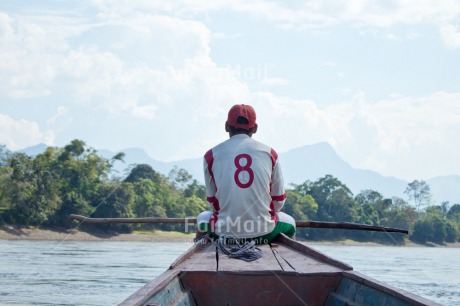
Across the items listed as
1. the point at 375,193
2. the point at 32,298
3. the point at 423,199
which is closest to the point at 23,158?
the point at 32,298

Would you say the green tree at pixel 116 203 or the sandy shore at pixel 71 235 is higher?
the green tree at pixel 116 203

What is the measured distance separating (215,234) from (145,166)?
172ft

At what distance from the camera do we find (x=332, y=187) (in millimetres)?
63312

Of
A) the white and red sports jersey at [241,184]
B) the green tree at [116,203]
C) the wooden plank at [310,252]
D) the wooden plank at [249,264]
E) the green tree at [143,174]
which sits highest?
the green tree at [143,174]

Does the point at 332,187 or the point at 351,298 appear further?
the point at 332,187

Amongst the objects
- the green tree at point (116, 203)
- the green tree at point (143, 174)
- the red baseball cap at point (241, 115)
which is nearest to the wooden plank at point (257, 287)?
the red baseball cap at point (241, 115)

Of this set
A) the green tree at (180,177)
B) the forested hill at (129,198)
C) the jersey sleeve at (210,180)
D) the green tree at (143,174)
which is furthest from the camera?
the green tree at (180,177)

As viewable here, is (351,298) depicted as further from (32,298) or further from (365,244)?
(365,244)

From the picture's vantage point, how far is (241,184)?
4.91 m

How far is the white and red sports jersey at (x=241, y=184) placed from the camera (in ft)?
16.2

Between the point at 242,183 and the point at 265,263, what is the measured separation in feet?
2.48

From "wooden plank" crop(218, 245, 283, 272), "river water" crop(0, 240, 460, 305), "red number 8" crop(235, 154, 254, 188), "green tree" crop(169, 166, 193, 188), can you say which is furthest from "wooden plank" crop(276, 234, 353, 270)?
"green tree" crop(169, 166, 193, 188)

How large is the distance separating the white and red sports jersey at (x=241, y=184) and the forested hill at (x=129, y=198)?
117ft

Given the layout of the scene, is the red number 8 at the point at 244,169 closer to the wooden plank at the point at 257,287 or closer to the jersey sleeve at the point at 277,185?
the jersey sleeve at the point at 277,185
